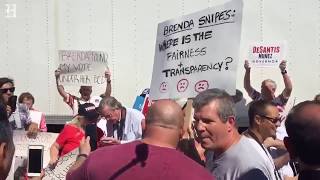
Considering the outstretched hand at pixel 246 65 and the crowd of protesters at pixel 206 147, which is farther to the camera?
the outstretched hand at pixel 246 65

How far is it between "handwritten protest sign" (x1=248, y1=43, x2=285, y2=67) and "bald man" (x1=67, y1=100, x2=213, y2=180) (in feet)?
14.3

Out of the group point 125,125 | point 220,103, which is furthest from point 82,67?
point 220,103

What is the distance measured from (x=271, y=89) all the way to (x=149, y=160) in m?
4.60

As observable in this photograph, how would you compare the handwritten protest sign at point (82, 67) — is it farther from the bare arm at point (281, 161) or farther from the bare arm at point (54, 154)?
the bare arm at point (281, 161)

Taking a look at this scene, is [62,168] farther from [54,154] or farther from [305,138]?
[305,138]

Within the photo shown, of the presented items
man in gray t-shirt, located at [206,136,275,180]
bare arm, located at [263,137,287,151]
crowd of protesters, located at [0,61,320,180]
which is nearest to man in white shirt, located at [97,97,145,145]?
crowd of protesters, located at [0,61,320,180]

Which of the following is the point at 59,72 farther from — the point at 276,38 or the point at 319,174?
the point at 319,174

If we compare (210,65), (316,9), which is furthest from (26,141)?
(316,9)

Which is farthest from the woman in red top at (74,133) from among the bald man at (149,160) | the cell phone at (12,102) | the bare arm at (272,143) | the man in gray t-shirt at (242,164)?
the bald man at (149,160)

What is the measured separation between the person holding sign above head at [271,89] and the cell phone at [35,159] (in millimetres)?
2858

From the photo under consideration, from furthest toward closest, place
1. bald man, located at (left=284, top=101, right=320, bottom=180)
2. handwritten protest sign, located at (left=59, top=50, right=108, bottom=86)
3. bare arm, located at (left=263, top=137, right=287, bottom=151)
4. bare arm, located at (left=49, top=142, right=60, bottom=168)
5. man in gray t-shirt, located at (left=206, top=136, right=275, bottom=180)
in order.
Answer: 1. handwritten protest sign, located at (left=59, top=50, right=108, bottom=86)
2. bare arm, located at (left=49, top=142, right=60, bottom=168)
3. bare arm, located at (left=263, top=137, right=287, bottom=151)
4. man in gray t-shirt, located at (left=206, top=136, right=275, bottom=180)
5. bald man, located at (left=284, top=101, right=320, bottom=180)

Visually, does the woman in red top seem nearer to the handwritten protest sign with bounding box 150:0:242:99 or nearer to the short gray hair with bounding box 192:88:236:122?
the handwritten protest sign with bounding box 150:0:242:99

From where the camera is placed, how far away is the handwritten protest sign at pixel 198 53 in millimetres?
4727

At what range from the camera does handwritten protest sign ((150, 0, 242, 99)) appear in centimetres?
473
